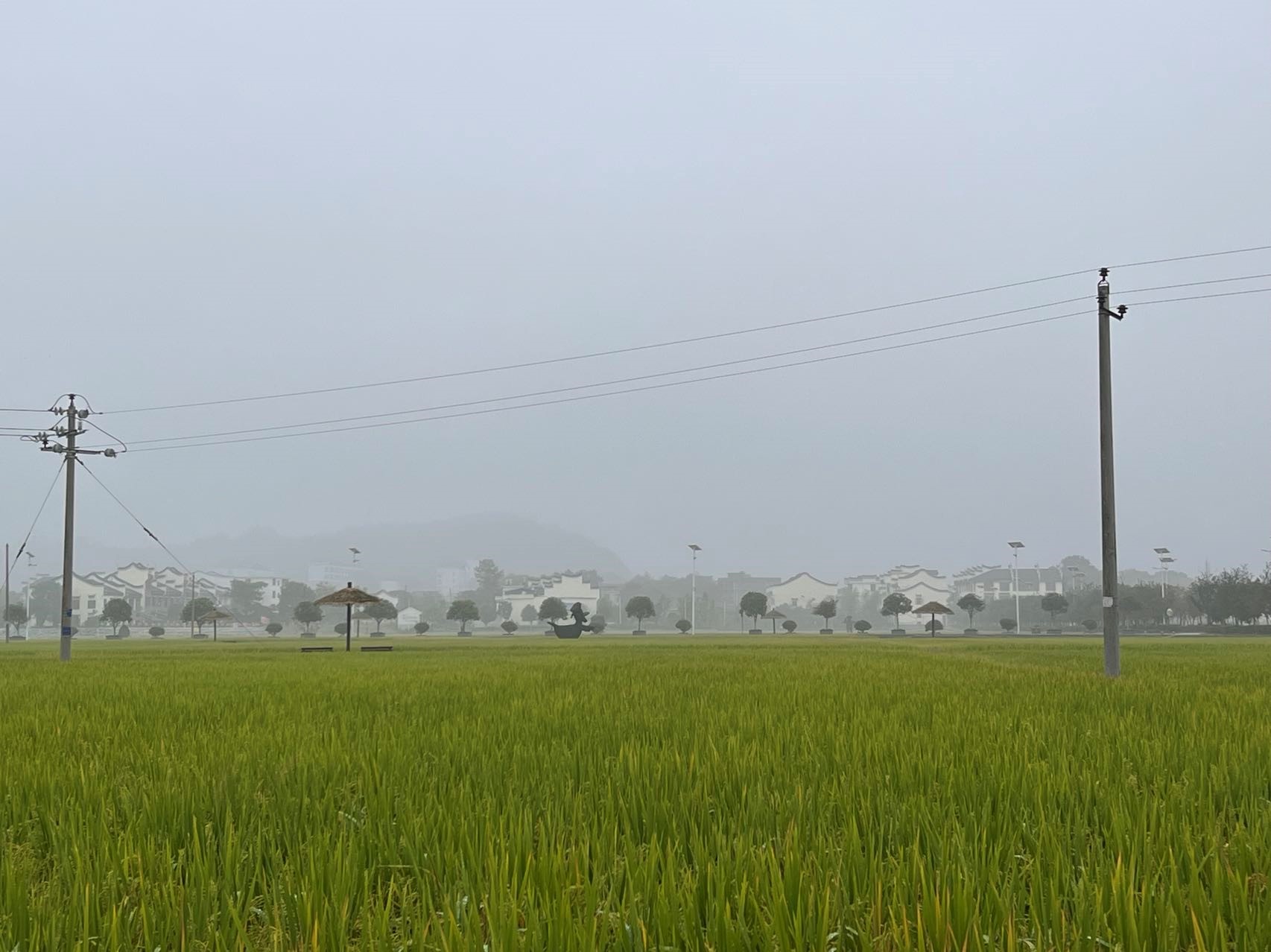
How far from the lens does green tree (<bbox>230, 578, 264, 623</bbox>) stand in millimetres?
176750

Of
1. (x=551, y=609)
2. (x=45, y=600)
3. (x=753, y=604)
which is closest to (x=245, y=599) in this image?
(x=45, y=600)

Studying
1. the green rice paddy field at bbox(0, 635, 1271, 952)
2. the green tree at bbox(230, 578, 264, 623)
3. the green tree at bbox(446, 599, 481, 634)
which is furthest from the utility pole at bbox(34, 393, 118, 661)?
the green tree at bbox(230, 578, 264, 623)

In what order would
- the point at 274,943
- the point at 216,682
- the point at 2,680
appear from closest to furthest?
the point at 274,943, the point at 216,682, the point at 2,680

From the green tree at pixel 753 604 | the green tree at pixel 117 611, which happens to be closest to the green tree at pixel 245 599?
the green tree at pixel 117 611

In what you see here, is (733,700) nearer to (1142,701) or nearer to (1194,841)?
(1142,701)

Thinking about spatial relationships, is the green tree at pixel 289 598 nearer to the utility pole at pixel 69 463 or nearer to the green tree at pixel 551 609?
the green tree at pixel 551 609

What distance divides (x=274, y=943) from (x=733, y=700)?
8.34 m

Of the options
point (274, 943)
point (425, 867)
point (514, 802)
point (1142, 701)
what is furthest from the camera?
point (1142, 701)

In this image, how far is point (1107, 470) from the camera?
1659 cm

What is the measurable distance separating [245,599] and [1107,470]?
18401 cm

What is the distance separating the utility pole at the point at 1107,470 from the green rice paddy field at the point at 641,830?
802cm

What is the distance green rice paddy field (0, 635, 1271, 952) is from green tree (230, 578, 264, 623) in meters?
184

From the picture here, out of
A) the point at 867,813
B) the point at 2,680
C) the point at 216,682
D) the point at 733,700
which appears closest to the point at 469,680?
the point at 216,682

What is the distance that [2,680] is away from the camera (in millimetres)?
16625
